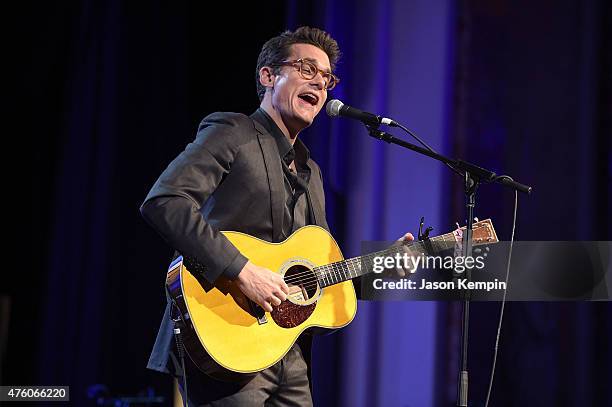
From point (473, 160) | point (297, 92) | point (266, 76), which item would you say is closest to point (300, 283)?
point (297, 92)

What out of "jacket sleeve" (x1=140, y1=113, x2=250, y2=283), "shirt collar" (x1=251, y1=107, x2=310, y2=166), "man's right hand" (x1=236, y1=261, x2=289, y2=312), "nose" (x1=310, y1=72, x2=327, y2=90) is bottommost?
"man's right hand" (x1=236, y1=261, x2=289, y2=312)

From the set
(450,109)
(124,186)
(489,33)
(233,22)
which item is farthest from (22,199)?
(489,33)

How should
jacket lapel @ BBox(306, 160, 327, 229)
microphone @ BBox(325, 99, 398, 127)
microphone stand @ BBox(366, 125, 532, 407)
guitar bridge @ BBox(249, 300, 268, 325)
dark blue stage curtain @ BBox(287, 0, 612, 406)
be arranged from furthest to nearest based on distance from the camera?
1. dark blue stage curtain @ BBox(287, 0, 612, 406)
2. jacket lapel @ BBox(306, 160, 327, 229)
3. microphone @ BBox(325, 99, 398, 127)
4. guitar bridge @ BBox(249, 300, 268, 325)
5. microphone stand @ BBox(366, 125, 532, 407)

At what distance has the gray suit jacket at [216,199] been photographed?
93.7 inches

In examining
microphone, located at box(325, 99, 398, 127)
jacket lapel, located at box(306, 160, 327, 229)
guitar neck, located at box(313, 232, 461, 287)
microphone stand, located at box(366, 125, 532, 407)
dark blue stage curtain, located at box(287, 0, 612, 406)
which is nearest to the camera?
microphone stand, located at box(366, 125, 532, 407)

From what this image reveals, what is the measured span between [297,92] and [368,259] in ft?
2.31

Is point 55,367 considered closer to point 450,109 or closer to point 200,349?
point 200,349

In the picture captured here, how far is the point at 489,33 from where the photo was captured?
439cm

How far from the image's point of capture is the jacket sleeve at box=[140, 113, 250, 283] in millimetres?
2371

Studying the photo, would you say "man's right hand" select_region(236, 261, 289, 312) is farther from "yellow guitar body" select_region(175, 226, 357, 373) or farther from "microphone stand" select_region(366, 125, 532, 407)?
"microphone stand" select_region(366, 125, 532, 407)

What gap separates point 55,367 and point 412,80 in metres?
2.72

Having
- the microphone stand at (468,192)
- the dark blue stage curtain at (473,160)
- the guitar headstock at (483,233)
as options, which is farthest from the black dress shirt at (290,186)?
the dark blue stage curtain at (473,160)

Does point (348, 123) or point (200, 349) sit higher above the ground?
point (348, 123)

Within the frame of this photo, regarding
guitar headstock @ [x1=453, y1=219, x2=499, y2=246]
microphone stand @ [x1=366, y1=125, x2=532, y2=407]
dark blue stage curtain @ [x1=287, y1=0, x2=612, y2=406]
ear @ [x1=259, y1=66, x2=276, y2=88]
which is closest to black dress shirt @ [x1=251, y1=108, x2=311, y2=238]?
ear @ [x1=259, y1=66, x2=276, y2=88]
